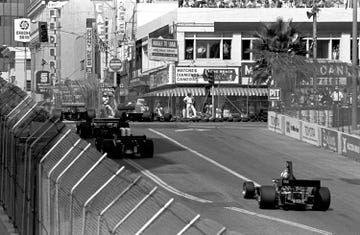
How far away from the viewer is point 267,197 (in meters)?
15.0

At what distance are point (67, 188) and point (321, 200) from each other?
930cm

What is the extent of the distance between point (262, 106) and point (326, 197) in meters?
A: 42.5

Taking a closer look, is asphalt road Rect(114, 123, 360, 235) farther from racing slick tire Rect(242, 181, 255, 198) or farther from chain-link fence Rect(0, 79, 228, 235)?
chain-link fence Rect(0, 79, 228, 235)

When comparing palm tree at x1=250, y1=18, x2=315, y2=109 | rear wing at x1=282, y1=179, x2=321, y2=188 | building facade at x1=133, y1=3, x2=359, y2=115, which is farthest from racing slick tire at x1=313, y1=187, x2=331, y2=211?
building facade at x1=133, y1=3, x2=359, y2=115

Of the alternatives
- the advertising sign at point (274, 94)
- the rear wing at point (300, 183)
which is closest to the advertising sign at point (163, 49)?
the advertising sign at point (274, 94)

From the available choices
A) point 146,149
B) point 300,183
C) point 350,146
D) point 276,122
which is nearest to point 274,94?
point 276,122

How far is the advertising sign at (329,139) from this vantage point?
2891 centimetres

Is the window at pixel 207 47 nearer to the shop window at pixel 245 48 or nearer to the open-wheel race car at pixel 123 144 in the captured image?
the shop window at pixel 245 48

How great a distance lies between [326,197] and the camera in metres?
15.3

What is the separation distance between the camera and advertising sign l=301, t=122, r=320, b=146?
1216 inches

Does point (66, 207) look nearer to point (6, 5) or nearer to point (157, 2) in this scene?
point (157, 2)

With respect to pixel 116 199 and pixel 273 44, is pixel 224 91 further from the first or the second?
pixel 116 199

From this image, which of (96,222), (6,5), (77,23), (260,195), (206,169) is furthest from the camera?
(6,5)

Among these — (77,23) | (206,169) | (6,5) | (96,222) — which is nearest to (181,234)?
(96,222)
